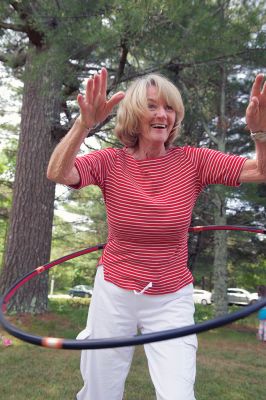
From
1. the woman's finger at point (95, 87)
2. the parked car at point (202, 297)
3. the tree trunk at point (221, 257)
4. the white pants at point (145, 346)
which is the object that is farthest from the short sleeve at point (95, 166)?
the parked car at point (202, 297)

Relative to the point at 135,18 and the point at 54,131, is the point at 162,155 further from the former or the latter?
the point at 54,131

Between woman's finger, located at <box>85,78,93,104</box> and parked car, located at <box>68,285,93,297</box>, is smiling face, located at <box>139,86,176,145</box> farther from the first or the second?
parked car, located at <box>68,285,93,297</box>

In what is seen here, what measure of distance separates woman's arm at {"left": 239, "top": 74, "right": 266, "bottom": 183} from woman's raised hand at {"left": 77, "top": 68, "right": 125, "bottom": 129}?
1.86 ft

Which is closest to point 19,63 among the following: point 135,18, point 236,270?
point 135,18

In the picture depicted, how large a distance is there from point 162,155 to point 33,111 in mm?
5343

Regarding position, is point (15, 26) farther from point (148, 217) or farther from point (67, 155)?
point (148, 217)

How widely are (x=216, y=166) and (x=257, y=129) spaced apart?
0.27m

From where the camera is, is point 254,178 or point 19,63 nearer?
point 254,178

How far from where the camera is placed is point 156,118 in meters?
2.15

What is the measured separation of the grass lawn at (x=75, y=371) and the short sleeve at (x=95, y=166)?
7.62 feet

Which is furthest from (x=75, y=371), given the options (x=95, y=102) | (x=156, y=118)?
(x=95, y=102)

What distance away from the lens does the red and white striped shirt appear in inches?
81.8

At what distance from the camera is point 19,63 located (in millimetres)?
8398

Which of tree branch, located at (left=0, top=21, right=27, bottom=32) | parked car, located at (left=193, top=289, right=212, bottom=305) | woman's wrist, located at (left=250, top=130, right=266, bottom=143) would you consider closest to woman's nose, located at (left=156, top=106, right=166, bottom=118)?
woman's wrist, located at (left=250, top=130, right=266, bottom=143)
